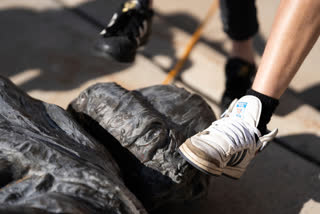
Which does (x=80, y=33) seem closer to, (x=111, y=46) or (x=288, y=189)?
(x=111, y=46)

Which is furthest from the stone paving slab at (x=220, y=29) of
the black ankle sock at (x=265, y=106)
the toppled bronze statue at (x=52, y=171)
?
the toppled bronze statue at (x=52, y=171)

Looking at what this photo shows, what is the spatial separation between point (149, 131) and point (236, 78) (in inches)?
35.2

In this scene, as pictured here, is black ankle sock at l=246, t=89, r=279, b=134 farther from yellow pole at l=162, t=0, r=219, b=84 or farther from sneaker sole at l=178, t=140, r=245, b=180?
yellow pole at l=162, t=0, r=219, b=84

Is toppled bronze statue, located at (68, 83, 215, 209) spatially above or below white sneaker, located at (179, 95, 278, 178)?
below

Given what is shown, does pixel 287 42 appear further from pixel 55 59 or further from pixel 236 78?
pixel 55 59

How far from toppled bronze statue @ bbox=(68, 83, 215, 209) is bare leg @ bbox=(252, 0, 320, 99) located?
0.28 metres

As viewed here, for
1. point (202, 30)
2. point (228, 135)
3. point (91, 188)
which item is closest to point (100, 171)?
point (91, 188)

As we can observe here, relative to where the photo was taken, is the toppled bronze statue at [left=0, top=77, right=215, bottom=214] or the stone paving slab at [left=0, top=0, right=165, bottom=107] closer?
the toppled bronze statue at [left=0, top=77, right=215, bottom=214]

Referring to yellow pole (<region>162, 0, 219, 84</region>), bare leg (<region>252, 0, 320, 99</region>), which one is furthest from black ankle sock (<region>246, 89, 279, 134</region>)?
yellow pole (<region>162, 0, 219, 84</region>)

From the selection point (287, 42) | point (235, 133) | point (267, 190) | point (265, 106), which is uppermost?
point (287, 42)

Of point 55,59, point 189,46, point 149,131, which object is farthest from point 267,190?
point 55,59

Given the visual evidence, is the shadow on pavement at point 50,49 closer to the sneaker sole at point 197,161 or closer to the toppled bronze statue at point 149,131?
the toppled bronze statue at point 149,131

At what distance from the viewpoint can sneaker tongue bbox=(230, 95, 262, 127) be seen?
1366 mm

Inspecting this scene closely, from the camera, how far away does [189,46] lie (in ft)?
8.19
